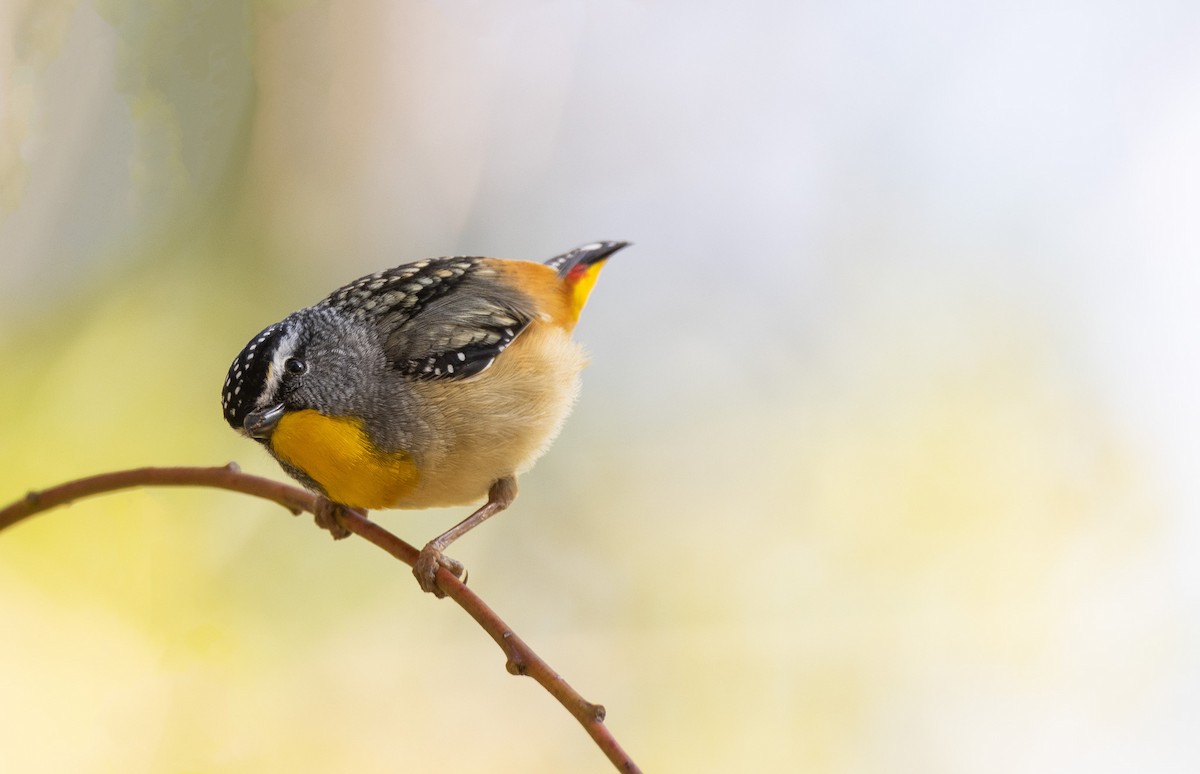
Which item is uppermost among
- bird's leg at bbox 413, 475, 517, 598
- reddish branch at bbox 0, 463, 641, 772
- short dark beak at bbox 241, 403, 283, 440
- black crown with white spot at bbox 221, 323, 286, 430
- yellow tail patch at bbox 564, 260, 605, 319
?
yellow tail patch at bbox 564, 260, 605, 319

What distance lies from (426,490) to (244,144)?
2.33 m

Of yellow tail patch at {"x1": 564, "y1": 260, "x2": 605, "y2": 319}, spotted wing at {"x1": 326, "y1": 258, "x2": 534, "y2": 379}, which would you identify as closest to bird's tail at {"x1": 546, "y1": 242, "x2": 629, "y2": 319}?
yellow tail patch at {"x1": 564, "y1": 260, "x2": 605, "y2": 319}

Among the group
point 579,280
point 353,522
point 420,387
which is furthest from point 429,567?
point 579,280

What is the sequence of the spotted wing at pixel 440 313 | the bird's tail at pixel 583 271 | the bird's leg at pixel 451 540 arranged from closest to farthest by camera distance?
the bird's leg at pixel 451 540 < the spotted wing at pixel 440 313 < the bird's tail at pixel 583 271

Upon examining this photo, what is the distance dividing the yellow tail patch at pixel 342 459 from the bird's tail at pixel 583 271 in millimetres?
753

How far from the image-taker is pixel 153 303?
367 cm

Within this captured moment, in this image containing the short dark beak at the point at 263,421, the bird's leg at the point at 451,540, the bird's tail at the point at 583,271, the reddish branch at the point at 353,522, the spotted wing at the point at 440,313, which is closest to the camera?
the reddish branch at the point at 353,522

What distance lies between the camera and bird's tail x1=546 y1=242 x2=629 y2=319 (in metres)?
2.62

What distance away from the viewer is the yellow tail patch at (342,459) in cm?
196

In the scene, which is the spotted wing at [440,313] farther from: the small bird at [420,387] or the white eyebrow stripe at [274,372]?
the white eyebrow stripe at [274,372]

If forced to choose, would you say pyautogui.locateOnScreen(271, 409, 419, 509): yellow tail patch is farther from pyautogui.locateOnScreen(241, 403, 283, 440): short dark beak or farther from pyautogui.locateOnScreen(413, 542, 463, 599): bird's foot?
pyautogui.locateOnScreen(413, 542, 463, 599): bird's foot

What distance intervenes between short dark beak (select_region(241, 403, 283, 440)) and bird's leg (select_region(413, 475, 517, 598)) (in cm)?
37

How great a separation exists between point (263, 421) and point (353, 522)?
285 millimetres

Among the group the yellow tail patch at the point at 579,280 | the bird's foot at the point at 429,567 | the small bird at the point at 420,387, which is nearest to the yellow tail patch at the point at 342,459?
the small bird at the point at 420,387
